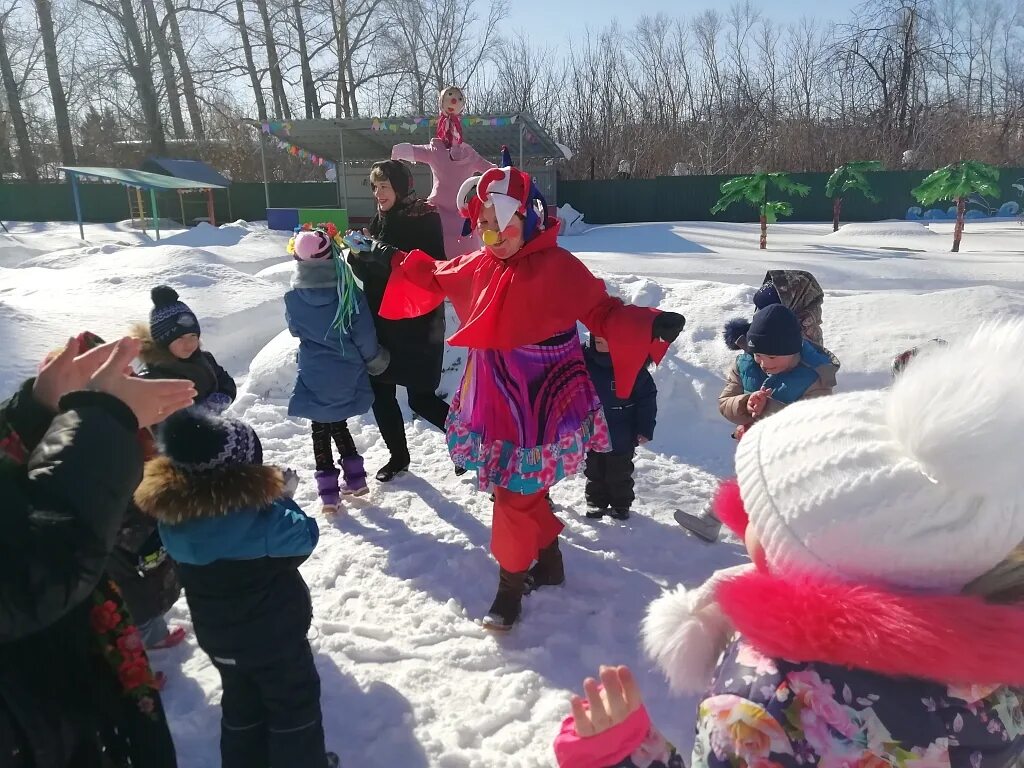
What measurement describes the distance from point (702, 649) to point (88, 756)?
107 cm

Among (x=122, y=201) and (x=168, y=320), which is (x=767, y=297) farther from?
(x=122, y=201)

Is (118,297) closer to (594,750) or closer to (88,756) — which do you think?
(88,756)

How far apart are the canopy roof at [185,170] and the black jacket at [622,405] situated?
20.2m

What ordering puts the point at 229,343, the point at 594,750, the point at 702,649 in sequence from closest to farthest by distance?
the point at 594,750 → the point at 702,649 → the point at 229,343

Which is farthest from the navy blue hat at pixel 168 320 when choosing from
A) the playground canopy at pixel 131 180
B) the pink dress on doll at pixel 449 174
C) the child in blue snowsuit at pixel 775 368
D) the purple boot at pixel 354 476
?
the playground canopy at pixel 131 180

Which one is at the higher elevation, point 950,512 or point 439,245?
point 439,245

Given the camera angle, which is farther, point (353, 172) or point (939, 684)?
point (353, 172)

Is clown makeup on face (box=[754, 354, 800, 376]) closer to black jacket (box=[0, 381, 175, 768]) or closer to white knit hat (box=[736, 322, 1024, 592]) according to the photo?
white knit hat (box=[736, 322, 1024, 592])

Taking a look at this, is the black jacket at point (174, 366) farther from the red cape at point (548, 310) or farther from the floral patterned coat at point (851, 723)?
the floral patterned coat at point (851, 723)

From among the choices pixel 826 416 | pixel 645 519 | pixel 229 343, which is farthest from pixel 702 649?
pixel 229 343

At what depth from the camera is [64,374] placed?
125 centimetres

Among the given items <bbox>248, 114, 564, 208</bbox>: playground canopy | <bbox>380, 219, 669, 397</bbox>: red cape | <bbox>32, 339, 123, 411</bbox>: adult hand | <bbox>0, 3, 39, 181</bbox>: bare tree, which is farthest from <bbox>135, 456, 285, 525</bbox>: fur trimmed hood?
<bbox>0, 3, 39, 181</bbox>: bare tree

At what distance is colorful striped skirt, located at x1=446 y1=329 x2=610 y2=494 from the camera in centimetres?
254

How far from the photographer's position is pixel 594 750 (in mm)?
1061
